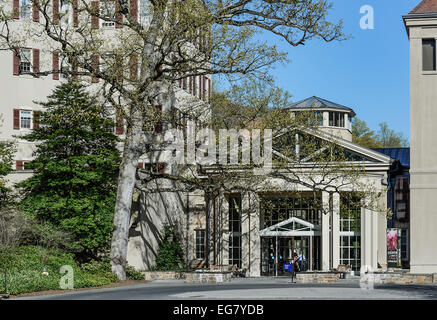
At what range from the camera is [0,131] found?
5172cm

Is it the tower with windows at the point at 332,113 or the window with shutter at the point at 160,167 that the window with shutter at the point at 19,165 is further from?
the tower with windows at the point at 332,113

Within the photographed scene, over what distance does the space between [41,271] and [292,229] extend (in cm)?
1948

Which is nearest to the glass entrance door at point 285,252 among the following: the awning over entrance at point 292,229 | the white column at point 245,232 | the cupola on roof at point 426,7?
the awning over entrance at point 292,229

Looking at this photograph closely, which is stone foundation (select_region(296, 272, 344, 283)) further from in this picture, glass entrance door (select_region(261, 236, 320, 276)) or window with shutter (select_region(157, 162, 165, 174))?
window with shutter (select_region(157, 162, 165, 174))

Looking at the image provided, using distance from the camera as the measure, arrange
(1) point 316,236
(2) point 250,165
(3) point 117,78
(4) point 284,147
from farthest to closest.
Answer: (1) point 316,236, (4) point 284,147, (2) point 250,165, (3) point 117,78

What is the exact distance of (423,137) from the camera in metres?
45.6

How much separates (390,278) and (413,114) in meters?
10.6

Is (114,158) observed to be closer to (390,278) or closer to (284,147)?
(284,147)

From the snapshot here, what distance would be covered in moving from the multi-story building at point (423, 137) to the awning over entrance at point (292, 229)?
595cm

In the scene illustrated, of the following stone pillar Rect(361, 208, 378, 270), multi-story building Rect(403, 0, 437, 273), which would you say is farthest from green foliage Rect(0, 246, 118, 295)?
multi-story building Rect(403, 0, 437, 273)

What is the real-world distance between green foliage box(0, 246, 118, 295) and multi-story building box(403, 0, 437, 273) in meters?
17.8

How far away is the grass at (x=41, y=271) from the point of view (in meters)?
29.8

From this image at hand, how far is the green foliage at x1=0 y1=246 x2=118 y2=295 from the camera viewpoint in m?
29.8

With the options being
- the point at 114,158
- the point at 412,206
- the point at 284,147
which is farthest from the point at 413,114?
the point at 114,158
